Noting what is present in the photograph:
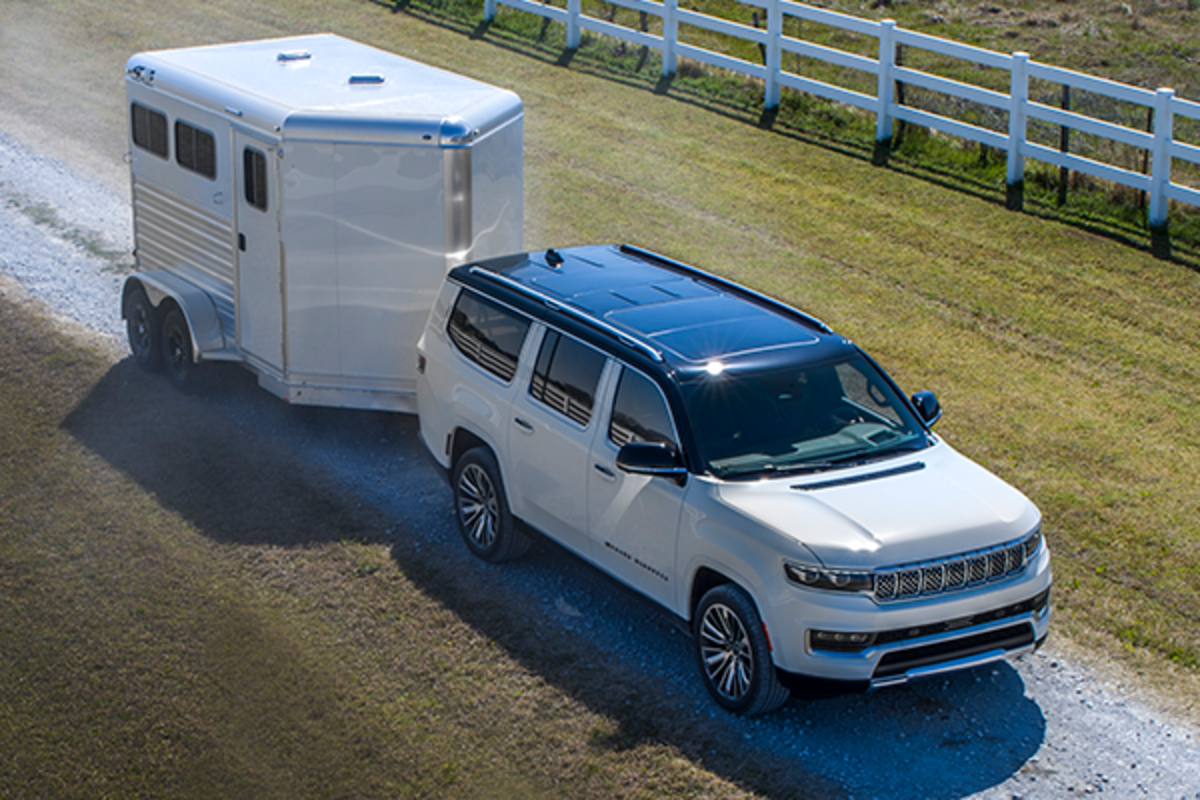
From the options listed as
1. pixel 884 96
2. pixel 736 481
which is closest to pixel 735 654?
pixel 736 481

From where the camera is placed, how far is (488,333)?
900 centimetres

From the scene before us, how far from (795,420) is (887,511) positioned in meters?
0.87

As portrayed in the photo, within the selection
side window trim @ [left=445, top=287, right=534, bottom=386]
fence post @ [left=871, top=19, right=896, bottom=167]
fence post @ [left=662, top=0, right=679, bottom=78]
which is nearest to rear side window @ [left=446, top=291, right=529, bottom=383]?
side window trim @ [left=445, top=287, right=534, bottom=386]

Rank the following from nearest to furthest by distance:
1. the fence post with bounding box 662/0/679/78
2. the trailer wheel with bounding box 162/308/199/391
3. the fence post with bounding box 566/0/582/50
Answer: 1. the trailer wheel with bounding box 162/308/199/391
2. the fence post with bounding box 662/0/679/78
3. the fence post with bounding box 566/0/582/50

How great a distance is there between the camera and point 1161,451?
10805 mm

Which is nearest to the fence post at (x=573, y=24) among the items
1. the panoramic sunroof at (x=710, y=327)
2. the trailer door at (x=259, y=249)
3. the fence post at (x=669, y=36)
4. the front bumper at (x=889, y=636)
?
the fence post at (x=669, y=36)

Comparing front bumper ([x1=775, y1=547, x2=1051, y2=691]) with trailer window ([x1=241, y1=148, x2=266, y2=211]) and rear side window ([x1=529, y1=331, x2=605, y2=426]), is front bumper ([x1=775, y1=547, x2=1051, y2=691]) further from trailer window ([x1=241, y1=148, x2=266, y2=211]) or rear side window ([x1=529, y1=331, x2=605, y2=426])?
trailer window ([x1=241, y1=148, x2=266, y2=211])

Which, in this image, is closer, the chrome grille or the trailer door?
the chrome grille

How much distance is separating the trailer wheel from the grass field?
867mm

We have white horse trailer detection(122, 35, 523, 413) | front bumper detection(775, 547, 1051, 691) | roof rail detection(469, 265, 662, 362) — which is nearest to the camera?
front bumper detection(775, 547, 1051, 691)

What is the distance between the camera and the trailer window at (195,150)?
1101 centimetres

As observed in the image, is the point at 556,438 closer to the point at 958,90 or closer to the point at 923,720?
the point at 923,720

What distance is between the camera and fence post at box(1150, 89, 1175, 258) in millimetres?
14727

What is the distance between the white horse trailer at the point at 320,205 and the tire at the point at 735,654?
400 centimetres
